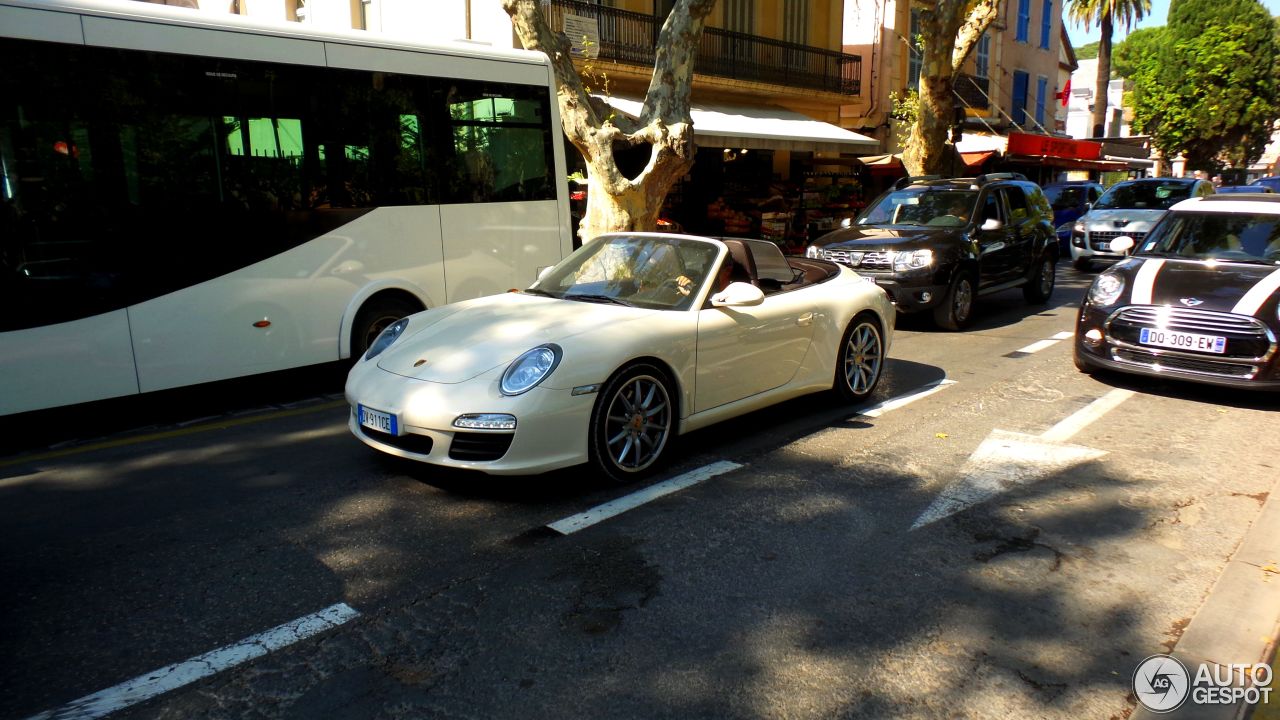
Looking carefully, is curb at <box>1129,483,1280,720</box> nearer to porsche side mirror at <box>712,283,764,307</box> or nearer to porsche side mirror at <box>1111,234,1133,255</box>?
porsche side mirror at <box>712,283,764,307</box>

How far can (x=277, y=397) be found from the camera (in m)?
7.61

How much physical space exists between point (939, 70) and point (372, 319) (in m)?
13.5

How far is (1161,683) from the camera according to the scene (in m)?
3.24

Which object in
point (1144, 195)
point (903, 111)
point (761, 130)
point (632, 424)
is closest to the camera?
point (632, 424)

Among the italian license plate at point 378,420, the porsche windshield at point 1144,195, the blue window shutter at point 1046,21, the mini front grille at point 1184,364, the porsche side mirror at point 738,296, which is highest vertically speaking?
the blue window shutter at point 1046,21

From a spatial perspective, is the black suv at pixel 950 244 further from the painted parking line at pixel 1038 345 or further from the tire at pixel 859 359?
the tire at pixel 859 359

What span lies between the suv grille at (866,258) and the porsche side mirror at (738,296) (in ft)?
16.9

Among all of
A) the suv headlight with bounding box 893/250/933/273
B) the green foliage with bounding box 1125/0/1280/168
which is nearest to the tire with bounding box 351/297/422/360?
the suv headlight with bounding box 893/250/933/273

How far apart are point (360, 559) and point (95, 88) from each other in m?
4.16

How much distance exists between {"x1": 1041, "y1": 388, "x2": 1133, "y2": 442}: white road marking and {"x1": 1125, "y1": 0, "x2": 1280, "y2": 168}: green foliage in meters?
39.0

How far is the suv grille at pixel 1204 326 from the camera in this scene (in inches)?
268

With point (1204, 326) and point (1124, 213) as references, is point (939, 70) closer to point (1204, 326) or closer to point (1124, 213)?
point (1124, 213)

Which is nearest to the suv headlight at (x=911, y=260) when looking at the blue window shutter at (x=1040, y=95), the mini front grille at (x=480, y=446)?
the mini front grille at (x=480, y=446)

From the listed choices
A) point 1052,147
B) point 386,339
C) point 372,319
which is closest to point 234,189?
point 372,319
